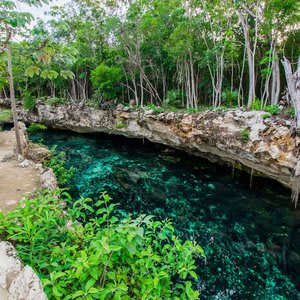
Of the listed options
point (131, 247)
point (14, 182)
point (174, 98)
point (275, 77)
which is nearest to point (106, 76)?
point (174, 98)

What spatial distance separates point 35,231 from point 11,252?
0.27m

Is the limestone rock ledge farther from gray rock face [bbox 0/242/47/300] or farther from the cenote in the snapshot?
gray rock face [bbox 0/242/47/300]

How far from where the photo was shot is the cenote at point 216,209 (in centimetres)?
489

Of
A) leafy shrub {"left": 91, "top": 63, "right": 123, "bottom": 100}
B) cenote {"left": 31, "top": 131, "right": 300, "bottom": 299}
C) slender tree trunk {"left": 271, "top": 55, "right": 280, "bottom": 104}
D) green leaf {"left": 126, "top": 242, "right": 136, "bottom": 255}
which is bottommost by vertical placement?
cenote {"left": 31, "top": 131, "right": 300, "bottom": 299}

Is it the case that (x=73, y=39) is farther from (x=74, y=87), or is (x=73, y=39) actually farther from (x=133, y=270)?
(x=133, y=270)

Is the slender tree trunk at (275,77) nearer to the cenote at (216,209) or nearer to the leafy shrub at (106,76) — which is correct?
the cenote at (216,209)

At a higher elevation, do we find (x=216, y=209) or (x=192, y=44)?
(x=192, y=44)

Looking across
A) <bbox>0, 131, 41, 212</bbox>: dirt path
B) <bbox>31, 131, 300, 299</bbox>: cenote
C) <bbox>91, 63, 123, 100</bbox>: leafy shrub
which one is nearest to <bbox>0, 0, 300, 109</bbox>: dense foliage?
<bbox>91, 63, 123, 100</bbox>: leafy shrub

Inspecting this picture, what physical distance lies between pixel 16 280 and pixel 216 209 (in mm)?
7010

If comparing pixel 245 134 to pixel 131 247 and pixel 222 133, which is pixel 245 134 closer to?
pixel 222 133

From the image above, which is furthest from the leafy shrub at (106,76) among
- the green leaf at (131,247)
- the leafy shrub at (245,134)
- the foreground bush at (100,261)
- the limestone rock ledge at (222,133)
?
the green leaf at (131,247)

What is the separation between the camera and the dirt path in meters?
4.50

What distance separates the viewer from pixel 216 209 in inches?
305

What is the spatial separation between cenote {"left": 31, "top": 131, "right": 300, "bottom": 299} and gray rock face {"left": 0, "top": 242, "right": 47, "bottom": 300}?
3.97 m
